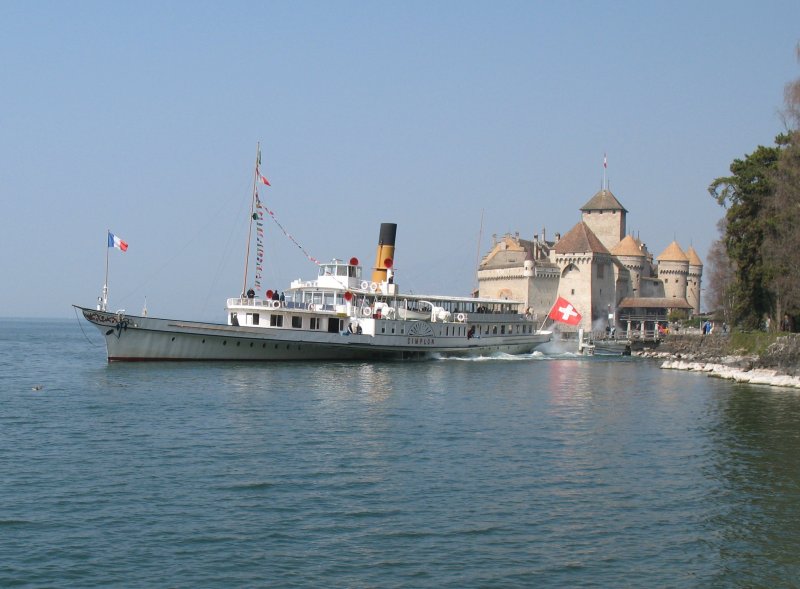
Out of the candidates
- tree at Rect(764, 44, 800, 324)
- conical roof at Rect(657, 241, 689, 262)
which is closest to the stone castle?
conical roof at Rect(657, 241, 689, 262)

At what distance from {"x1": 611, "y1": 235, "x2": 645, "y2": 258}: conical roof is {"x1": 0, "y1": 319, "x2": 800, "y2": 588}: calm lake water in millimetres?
65698

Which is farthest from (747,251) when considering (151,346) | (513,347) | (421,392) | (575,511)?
(575,511)

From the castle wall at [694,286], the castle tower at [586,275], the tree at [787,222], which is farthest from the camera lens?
the castle wall at [694,286]

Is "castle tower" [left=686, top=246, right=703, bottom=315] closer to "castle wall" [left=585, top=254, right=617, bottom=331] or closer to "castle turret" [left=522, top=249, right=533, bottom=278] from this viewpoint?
"castle wall" [left=585, top=254, right=617, bottom=331]

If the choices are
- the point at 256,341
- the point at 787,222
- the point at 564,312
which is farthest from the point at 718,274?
the point at 256,341

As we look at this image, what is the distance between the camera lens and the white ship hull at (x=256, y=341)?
4500 centimetres

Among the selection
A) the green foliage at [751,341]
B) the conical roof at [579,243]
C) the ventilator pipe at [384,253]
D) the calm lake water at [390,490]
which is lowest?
the calm lake water at [390,490]

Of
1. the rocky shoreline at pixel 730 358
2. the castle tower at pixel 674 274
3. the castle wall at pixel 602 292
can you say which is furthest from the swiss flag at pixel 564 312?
the castle tower at pixel 674 274

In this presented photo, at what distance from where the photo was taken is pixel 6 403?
31609 mm

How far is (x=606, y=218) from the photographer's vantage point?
10806 centimetres

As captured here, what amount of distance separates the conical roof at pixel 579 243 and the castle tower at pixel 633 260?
568 cm

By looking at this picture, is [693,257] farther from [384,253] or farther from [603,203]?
[384,253]

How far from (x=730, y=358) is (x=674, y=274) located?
50.3m

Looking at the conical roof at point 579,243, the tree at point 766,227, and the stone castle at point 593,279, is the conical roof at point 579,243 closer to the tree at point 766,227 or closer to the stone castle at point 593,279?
the stone castle at point 593,279
